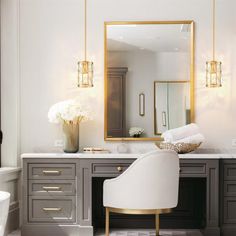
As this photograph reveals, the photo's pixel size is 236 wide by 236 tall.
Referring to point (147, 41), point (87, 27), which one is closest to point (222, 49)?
point (147, 41)

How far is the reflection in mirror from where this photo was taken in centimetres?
489

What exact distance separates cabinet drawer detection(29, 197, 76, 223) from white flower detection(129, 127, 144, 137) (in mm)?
943

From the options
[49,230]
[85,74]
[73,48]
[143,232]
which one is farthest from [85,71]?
[143,232]

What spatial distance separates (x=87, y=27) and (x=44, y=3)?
1.72ft

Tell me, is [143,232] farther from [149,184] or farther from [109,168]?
[149,184]

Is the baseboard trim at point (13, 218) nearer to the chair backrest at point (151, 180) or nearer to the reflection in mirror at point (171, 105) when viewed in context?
the chair backrest at point (151, 180)

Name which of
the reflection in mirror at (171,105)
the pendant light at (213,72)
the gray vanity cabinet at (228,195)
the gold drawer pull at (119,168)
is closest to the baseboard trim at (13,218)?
the gold drawer pull at (119,168)

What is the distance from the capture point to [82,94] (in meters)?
4.93

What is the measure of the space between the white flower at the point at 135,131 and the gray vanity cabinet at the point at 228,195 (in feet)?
3.06

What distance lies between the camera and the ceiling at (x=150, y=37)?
4895 millimetres

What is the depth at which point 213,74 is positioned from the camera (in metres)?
4.82

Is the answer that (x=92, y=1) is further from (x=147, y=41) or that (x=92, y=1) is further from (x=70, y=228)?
(x=70, y=228)

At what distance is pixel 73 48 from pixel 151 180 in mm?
1818

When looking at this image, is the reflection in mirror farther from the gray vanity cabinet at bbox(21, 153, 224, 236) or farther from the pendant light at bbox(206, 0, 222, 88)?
the gray vanity cabinet at bbox(21, 153, 224, 236)
